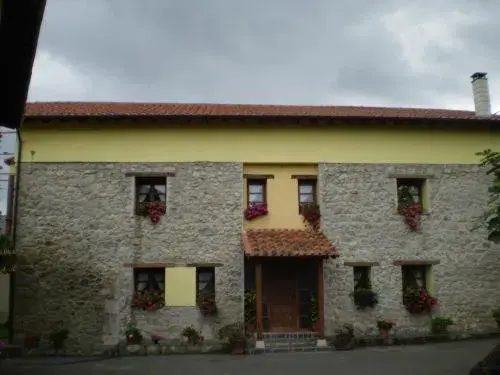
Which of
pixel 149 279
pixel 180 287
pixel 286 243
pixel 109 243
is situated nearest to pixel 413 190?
pixel 286 243

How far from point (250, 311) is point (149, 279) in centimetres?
319

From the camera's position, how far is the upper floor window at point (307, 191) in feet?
52.4

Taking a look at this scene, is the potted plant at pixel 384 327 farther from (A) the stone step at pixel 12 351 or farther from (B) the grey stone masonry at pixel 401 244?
(A) the stone step at pixel 12 351

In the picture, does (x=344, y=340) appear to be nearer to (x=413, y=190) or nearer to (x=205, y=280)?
(x=205, y=280)

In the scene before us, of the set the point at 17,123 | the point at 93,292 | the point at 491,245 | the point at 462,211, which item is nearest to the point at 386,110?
the point at 462,211

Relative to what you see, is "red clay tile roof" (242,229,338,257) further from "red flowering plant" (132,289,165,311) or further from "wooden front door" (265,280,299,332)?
"red flowering plant" (132,289,165,311)

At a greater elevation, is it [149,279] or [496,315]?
[149,279]

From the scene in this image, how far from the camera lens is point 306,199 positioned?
52.5ft

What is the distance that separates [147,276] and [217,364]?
13.0ft

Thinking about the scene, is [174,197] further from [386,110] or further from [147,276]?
[386,110]

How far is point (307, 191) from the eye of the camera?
1603 centimetres

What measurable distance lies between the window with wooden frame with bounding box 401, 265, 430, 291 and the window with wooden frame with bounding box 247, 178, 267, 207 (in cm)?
495

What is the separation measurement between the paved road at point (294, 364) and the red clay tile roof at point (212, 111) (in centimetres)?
699

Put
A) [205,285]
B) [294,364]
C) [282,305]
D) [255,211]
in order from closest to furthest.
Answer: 1. [294,364]
2. [205,285]
3. [282,305]
4. [255,211]
